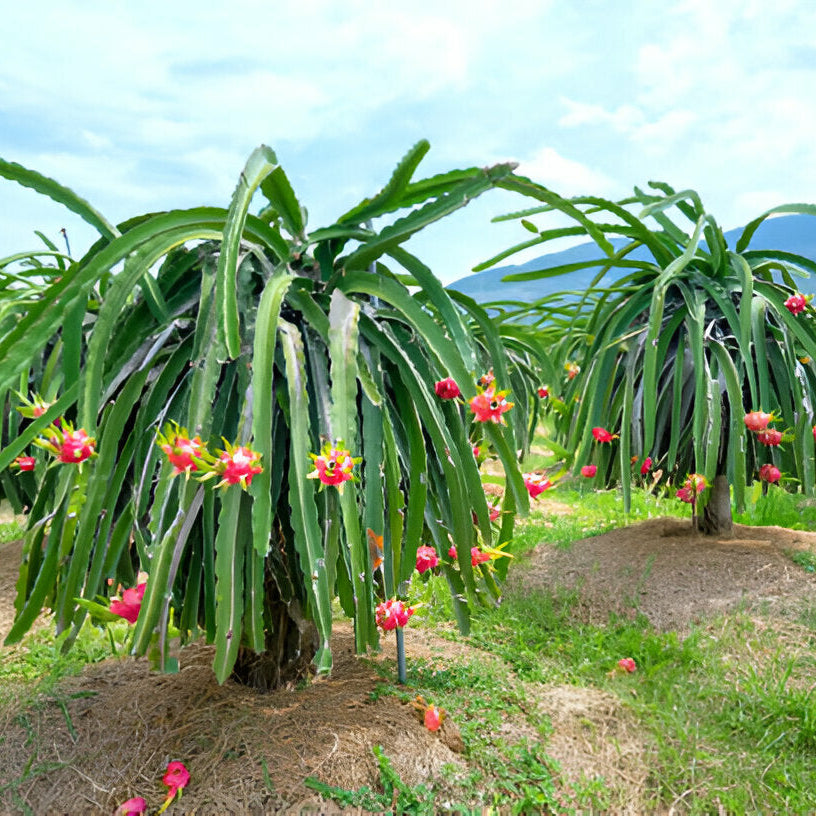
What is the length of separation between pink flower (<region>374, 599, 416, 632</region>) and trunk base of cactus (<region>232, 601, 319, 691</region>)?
1.08ft

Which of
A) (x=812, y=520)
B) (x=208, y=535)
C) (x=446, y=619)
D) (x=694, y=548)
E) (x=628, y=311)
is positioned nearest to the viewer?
(x=208, y=535)

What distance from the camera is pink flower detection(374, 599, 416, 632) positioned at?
5.53 ft

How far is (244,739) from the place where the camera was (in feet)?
5.92

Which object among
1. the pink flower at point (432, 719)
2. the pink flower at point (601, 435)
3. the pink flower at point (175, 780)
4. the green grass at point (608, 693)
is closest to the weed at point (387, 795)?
the green grass at point (608, 693)

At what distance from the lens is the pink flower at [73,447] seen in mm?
1397

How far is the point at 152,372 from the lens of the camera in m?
1.71

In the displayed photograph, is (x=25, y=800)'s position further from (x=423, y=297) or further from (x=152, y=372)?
(x=423, y=297)

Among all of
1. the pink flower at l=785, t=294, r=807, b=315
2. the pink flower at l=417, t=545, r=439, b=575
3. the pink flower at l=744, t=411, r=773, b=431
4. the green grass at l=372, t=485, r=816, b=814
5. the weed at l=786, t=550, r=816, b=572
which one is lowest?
the green grass at l=372, t=485, r=816, b=814

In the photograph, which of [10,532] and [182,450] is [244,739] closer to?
[182,450]

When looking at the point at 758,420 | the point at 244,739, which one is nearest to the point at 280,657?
the point at 244,739

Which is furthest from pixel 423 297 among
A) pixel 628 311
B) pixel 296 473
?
pixel 628 311

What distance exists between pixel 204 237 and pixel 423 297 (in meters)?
0.60

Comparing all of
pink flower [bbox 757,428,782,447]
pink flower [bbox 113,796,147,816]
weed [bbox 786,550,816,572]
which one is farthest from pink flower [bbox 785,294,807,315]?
pink flower [bbox 113,796,147,816]

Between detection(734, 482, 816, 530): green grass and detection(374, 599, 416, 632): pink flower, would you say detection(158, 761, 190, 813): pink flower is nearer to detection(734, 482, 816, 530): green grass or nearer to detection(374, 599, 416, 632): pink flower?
detection(374, 599, 416, 632): pink flower
